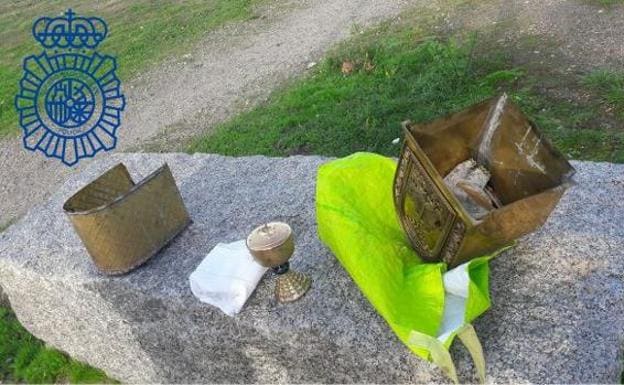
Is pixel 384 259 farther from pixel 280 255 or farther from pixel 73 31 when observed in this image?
pixel 73 31

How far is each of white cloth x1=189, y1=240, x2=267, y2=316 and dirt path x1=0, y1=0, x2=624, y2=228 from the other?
3.79 metres

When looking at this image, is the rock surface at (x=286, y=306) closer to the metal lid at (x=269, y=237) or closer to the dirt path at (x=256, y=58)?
the metal lid at (x=269, y=237)

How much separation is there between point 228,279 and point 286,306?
298 mm

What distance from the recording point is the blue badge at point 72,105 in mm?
7160

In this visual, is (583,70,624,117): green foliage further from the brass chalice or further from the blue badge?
the blue badge

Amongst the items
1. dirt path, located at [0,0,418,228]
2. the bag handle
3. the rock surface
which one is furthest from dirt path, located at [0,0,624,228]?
the bag handle

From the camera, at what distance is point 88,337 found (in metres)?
3.49

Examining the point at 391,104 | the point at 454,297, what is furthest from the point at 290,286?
the point at 391,104

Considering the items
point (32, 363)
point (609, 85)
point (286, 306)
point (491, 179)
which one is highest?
point (491, 179)

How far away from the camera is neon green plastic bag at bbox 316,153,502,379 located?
87.3 inches

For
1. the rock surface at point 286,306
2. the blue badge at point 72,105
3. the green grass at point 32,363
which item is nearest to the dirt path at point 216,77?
the blue badge at point 72,105

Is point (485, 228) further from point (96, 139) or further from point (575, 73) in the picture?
point (96, 139)

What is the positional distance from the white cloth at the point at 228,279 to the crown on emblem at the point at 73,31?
7.01m

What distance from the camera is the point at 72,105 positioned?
807cm
